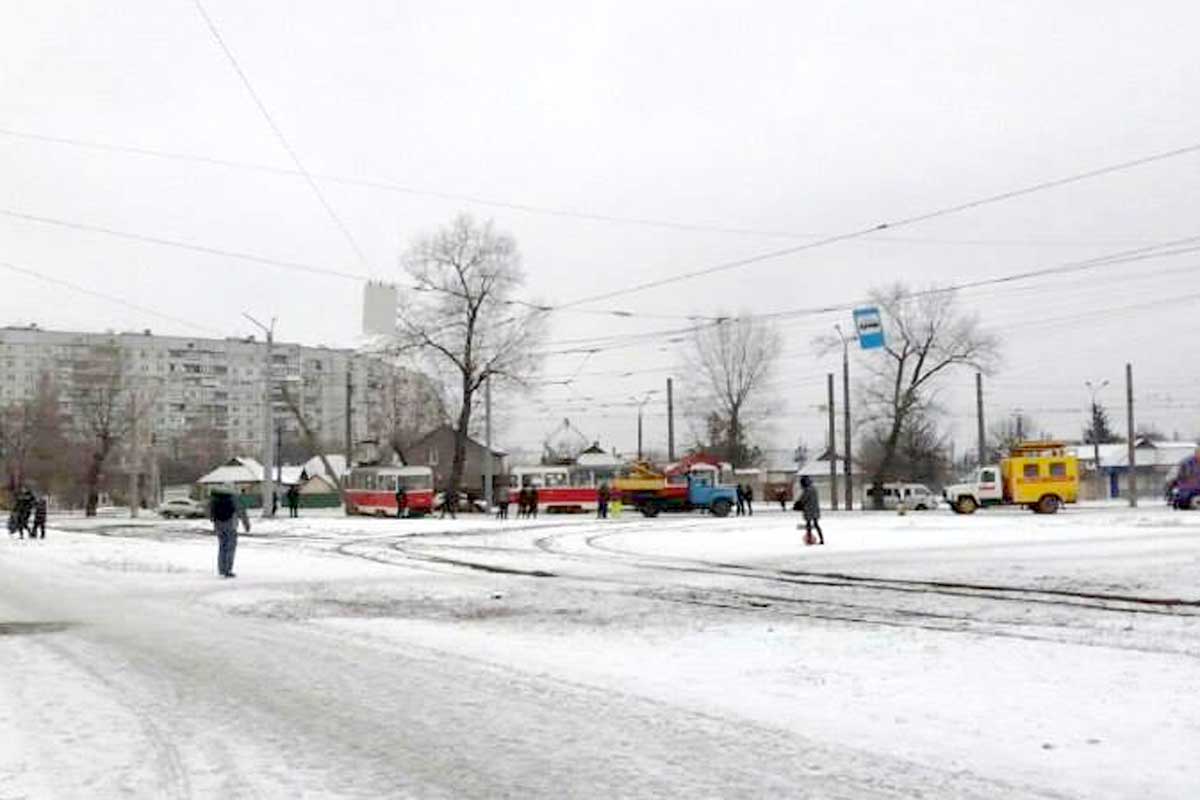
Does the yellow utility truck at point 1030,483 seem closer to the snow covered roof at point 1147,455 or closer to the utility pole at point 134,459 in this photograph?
the utility pole at point 134,459

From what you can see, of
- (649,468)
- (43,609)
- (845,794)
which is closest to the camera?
(845,794)

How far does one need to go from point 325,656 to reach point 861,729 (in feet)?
18.0

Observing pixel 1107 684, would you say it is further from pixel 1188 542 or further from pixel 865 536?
pixel 865 536

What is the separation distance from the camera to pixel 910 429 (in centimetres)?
8638

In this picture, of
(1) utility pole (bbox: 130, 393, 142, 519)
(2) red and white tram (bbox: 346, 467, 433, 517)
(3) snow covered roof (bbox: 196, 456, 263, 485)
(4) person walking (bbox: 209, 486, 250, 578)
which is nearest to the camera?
(4) person walking (bbox: 209, 486, 250, 578)

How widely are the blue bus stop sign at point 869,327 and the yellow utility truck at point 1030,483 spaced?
27072mm

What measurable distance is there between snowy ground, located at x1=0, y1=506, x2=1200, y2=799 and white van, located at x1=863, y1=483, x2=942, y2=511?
51090mm

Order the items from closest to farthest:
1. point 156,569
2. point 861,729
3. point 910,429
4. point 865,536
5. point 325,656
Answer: point 861,729
point 325,656
point 156,569
point 865,536
point 910,429

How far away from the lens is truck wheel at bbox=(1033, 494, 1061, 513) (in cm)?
5234

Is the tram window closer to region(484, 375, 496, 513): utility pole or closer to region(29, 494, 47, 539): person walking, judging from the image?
region(484, 375, 496, 513): utility pole

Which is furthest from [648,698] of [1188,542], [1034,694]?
[1188,542]

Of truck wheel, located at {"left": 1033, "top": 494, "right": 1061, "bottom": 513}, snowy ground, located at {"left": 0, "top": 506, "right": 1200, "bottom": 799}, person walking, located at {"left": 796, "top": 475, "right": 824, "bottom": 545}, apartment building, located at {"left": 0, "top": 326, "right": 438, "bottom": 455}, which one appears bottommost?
snowy ground, located at {"left": 0, "top": 506, "right": 1200, "bottom": 799}

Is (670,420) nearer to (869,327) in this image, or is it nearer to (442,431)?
(442,431)

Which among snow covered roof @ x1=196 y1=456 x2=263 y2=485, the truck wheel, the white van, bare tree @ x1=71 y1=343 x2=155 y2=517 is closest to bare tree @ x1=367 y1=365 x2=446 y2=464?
snow covered roof @ x1=196 y1=456 x2=263 y2=485
